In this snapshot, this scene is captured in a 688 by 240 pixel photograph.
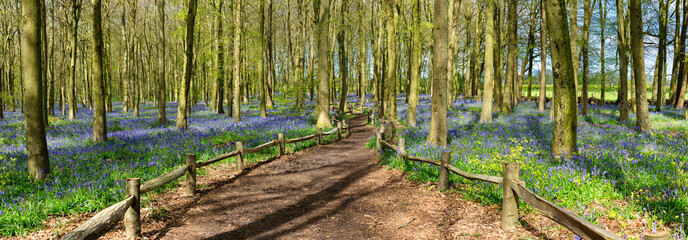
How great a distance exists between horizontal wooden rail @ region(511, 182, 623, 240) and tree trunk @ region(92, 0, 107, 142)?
1217 centimetres

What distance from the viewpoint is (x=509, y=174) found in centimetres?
500

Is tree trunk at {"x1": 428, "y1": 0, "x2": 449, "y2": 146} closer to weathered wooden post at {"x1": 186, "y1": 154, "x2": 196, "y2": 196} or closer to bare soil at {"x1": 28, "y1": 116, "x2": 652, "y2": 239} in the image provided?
bare soil at {"x1": 28, "y1": 116, "x2": 652, "y2": 239}

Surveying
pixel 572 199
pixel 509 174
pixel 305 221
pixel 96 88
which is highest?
pixel 96 88

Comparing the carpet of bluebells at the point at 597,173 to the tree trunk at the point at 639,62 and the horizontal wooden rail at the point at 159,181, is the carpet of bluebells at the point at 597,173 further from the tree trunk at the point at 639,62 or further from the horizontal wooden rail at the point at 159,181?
the horizontal wooden rail at the point at 159,181

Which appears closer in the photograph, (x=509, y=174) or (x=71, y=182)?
(x=509, y=174)

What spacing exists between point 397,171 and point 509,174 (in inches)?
184

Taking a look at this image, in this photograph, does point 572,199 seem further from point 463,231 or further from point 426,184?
point 426,184

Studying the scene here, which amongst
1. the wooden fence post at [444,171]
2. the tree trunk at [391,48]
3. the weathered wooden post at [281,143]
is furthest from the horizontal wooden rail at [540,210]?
the tree trunk at [391,48]

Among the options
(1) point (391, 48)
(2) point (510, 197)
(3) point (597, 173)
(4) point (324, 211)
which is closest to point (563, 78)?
(3) point (597, 173)

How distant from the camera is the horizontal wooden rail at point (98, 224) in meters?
3.87

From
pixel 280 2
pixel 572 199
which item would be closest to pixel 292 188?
pixel 572 199

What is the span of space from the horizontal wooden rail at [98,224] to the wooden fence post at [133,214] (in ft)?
0.51

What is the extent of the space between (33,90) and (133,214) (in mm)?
4266

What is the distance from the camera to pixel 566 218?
3869mm
